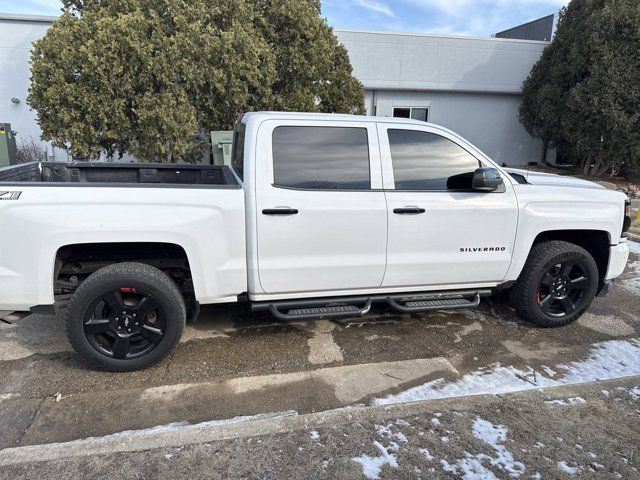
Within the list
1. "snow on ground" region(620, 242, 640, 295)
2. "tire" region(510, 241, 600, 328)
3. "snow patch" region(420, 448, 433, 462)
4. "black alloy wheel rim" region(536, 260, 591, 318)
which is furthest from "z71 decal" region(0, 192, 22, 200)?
"snow on ground" region(620, 242, 640, 295)

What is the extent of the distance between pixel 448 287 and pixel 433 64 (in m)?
14.2

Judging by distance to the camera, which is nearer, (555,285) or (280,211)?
(280,211)

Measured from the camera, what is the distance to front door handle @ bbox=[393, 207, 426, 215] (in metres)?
3.50

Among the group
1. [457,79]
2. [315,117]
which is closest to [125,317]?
[315,117]

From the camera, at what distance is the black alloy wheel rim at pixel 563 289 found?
4.07 meters

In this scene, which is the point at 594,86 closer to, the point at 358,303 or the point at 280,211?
the point at 358,303

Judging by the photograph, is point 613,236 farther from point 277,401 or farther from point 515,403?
point 277,401

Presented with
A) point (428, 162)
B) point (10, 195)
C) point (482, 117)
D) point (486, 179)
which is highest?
point (482, 117)

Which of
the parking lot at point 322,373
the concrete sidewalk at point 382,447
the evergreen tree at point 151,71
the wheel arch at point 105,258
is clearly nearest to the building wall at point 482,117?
the evergreen tree at point 151,71

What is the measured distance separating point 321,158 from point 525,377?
2.32 meters

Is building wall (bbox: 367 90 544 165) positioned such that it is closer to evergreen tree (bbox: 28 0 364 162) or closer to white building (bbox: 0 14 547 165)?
white building (bbox: 0 14 547 165)

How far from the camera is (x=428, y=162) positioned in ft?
12.1

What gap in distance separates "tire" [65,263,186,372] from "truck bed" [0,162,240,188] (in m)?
1.17

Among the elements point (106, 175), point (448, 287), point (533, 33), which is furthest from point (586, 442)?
point (533, 33)
